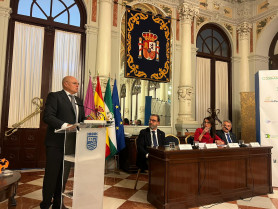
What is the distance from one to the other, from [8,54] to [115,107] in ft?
8.15

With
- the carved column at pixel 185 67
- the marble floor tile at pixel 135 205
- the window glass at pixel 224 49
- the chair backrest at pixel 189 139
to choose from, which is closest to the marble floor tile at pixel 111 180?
the marble floor tile at pixel 135 205

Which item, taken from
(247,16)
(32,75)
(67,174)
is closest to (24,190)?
(67,174)

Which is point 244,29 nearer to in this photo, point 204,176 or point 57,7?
point 57,7

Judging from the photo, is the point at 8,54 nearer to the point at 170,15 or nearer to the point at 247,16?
the point at 170,15

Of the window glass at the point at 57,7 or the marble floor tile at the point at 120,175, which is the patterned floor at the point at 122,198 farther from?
the window glass at the point at 57,7

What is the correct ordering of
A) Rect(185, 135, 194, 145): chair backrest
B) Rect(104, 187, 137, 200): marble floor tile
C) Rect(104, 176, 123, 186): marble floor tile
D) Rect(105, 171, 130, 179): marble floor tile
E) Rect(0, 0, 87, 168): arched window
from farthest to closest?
Rect(0, 0, 87, 168): arched window, Rect(105, 171, 130, 179): marble floor tile, Rect(185, 135, 194, 145): chair backrest, Rect(104, 176, 123, 186): marble floor tile, Rect(104, 187, 137, 200): marble floor tile

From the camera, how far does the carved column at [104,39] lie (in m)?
5.43

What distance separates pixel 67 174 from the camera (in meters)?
2.10

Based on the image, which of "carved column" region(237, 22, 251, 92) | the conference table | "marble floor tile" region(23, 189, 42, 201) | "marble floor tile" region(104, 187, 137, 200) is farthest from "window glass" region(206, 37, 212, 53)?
"marble floor tile" region(23, 189, 42, 201)

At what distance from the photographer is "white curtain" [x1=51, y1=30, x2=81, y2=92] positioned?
17.6 ft

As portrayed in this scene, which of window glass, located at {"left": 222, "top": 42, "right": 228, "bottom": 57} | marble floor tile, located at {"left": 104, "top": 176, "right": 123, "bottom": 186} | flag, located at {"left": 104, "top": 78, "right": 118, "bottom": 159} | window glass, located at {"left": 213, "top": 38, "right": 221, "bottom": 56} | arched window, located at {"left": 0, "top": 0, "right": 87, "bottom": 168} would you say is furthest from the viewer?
window glass, located at {"left": 222, "top": 42, "right": 228, "bottom": 57}

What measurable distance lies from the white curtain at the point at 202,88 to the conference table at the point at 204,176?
338 centimetres

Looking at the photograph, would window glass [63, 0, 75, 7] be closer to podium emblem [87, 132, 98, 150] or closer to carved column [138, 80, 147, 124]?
carved column [138, 80, 147, 124]

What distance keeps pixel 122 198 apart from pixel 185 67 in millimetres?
4194
